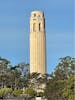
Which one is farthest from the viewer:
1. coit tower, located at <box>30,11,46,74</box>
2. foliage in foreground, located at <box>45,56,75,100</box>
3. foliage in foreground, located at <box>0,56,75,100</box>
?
coit tower, located at <box>30,11,46,74</box>

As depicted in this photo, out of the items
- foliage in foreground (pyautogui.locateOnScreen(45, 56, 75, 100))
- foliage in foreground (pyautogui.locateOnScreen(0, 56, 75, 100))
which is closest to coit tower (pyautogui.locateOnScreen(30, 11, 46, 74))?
foliage in foreground (pyautogui.locateOnScreen(0, 56, 75, 100))

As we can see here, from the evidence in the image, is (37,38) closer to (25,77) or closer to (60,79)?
(25,77)

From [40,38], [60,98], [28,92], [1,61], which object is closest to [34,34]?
[40,38]

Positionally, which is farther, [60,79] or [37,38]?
[37,38]

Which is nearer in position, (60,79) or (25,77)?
(60,79)

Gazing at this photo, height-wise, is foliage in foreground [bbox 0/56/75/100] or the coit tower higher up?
the coit tower

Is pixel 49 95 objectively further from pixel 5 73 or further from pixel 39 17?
pixel 39 17

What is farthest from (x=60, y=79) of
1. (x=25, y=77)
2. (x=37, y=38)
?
(x=37, y=38)

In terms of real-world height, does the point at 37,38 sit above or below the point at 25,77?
above

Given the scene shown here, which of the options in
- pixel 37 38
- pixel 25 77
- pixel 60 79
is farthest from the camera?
pixel 37 38

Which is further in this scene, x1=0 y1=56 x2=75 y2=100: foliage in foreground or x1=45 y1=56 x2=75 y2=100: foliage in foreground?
x1=0 y1=56 x2=75 y2=100: foliage in foreground

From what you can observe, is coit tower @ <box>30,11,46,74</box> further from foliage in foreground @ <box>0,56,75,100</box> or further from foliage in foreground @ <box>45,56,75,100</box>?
foliage in foreground @ <box>45,56,75,100</box>

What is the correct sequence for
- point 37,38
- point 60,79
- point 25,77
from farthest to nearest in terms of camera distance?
point 37,38, point 25,77, point 60,79

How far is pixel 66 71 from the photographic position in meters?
71.1
